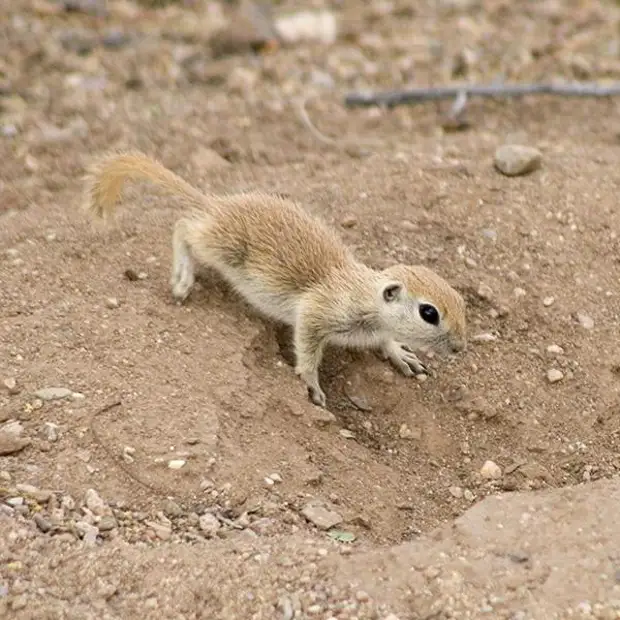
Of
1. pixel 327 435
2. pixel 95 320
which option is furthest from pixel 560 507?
pixel 95 320

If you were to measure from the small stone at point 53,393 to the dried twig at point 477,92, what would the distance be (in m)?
4.02

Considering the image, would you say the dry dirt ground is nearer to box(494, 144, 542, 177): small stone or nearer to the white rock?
box(494, 144, 542, 177): small stone

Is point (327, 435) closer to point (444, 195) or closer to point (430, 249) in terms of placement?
point (430, 249)

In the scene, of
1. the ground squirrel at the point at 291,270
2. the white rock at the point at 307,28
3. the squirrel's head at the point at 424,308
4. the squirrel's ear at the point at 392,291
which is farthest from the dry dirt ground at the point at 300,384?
the white rock at the point at 307,28

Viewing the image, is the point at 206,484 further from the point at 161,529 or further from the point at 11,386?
the point at 11,386

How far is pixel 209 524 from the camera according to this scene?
4.08m

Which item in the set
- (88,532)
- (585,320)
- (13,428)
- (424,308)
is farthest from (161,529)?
(585,320)

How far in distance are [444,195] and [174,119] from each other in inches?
88.4

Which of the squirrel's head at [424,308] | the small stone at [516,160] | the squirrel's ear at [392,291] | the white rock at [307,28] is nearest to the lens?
the squirrel's head at [424,308]

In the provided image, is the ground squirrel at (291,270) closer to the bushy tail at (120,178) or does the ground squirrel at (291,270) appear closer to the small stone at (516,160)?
the bushy tail at (120,178)

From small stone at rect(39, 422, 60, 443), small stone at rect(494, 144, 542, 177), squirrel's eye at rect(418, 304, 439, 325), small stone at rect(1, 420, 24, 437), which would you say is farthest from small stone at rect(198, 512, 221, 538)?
small stone at rect(494, 144, 542, 177)

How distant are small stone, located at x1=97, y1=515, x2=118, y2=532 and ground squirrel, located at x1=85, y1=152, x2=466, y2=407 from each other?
Result: 1381 mm

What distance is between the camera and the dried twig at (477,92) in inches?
302

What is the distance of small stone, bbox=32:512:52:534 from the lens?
3908 mm
